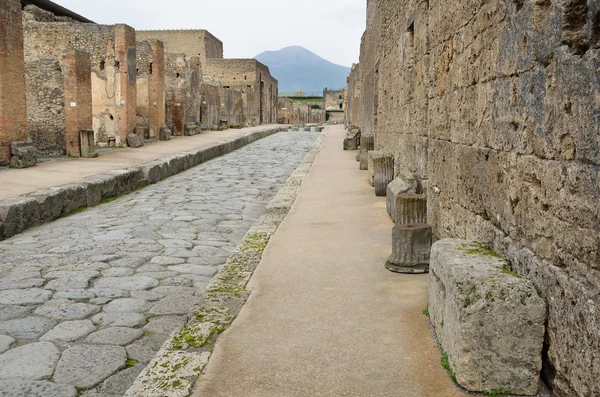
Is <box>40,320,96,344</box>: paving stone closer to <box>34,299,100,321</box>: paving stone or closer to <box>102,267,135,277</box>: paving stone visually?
<box>34,299,100,321</box>: paving stone

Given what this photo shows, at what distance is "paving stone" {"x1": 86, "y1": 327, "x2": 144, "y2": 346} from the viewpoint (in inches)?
127

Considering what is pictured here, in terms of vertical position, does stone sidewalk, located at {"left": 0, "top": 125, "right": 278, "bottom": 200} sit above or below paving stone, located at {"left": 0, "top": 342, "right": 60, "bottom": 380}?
above

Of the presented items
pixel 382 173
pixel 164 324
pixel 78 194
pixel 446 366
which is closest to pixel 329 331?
pixel 446 366

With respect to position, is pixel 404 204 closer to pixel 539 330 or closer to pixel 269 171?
pixel 539 330

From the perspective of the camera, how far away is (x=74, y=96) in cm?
1343

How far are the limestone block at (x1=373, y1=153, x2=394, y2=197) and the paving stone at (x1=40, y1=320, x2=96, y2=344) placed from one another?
5064mm

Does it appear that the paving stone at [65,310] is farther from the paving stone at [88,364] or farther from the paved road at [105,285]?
the paving stone at [88,364]

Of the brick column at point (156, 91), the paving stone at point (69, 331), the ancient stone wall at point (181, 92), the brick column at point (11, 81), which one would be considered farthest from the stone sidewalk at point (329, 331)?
the ancient stone wall at point (181, 92)

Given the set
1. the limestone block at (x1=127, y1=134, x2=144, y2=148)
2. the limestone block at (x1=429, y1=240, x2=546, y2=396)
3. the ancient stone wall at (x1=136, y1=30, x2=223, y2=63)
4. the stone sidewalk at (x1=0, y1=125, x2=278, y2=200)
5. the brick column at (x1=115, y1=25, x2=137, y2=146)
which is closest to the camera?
the limestone block at (x1=429, y1=240, x2=546, y2=396)

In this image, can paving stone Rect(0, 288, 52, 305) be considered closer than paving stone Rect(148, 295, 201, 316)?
No

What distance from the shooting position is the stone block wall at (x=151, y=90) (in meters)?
19.3

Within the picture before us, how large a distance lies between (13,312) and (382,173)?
532 centimetres

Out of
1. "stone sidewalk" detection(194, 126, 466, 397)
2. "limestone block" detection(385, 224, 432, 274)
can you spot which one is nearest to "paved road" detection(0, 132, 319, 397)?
"stone sidewalk" detection(194, 126, 466, 397)

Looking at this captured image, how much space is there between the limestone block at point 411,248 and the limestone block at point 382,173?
3729mm
